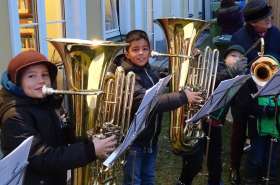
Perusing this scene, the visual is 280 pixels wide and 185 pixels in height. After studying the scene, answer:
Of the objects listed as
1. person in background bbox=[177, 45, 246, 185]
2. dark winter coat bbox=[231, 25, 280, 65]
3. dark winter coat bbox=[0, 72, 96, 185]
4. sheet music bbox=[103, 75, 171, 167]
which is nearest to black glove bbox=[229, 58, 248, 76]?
person in background bbox=[177, 45, 246, 185]

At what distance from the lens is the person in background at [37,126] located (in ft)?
7.21

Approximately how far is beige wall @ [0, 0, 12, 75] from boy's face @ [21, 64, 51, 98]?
1.40 m

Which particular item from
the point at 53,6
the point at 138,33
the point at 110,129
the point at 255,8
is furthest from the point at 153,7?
the point at 110,129

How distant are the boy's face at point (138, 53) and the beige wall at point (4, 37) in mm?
1043

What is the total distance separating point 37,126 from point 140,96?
37.5 inches

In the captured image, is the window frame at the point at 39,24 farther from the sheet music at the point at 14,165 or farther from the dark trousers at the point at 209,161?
the sheet music at the point at 14,165

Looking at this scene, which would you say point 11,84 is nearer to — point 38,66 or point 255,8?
point 38,66

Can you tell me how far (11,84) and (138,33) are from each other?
4.03ft

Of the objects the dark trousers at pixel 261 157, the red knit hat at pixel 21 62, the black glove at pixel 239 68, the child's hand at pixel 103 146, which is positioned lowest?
the dark trousers at pixel 261 157

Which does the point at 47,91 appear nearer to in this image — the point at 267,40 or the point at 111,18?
the point at 267,40

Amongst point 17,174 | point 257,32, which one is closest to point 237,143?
point 257,32

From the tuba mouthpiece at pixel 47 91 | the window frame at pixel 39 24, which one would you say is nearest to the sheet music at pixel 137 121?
the tuba mouthpiece at pixel 47 91

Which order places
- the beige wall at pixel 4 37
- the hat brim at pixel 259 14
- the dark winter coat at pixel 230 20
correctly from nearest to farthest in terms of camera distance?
1. the beige wall at pixel 4 37
2. the hat brim at pixel 259 14
3. the dark winter coat at pixel 230 20

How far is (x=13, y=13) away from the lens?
3678 millimetres
